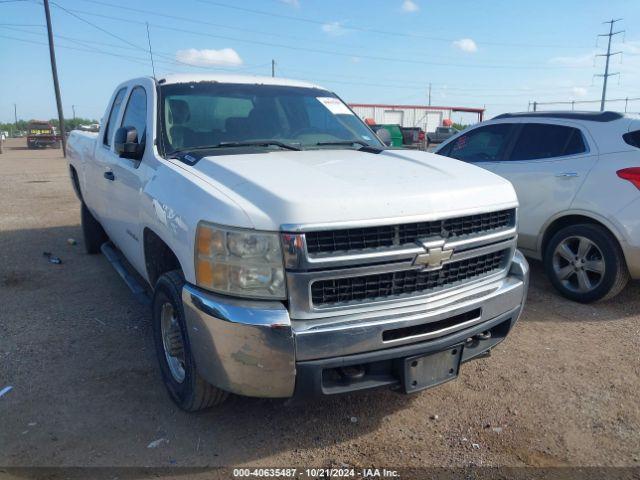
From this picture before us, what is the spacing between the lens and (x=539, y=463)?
2713 mm

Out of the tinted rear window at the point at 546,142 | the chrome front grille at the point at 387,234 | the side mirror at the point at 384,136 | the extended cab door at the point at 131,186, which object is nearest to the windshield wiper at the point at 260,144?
the extended cab door at the point at 131,186

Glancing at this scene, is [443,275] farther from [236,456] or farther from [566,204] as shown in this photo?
→ [566,204]

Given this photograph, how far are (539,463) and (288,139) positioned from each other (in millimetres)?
2604

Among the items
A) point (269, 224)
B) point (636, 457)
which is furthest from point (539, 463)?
point (269, 224)

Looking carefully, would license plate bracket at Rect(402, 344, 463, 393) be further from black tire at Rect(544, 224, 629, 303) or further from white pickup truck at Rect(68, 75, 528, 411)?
black tire at Rect(544, 224, 629, 303)

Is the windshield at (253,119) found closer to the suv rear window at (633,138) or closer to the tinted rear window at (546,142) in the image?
the tinted rear window at (546,142)

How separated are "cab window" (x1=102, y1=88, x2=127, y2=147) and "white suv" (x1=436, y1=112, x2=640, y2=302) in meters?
3.91

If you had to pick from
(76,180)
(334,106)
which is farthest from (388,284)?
(76,180)

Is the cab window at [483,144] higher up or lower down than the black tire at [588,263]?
higher up

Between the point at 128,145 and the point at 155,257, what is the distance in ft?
2.62

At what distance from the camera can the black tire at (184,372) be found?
109 inches

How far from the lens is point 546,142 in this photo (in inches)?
211

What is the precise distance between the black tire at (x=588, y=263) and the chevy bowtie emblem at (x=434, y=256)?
9.02 feet

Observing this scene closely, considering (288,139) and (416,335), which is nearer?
(416,335)
